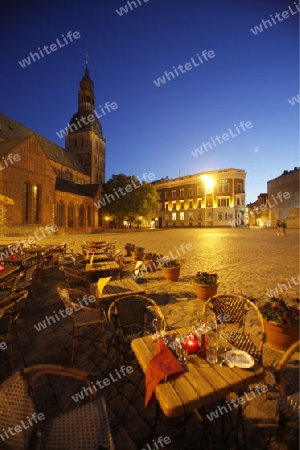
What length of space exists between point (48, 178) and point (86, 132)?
34.5 m

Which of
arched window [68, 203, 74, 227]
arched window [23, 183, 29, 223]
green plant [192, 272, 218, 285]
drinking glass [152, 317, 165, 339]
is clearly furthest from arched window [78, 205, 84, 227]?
drinking glass [152, 317, 165, 339]

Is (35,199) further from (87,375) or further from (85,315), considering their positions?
(87,375)

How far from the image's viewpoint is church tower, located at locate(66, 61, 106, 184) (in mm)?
61281

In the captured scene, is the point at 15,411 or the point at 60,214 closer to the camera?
the point at 15,411

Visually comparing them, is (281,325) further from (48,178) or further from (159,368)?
(48,178)

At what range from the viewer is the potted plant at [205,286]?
232 inches

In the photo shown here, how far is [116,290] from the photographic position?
198 inches

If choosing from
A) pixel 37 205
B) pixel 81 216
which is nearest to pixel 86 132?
pixel 81 216

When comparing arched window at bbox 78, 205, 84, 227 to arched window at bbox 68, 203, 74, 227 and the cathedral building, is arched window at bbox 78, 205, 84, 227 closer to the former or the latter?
the cathedral building

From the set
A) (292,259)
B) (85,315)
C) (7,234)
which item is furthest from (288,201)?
(85,315)

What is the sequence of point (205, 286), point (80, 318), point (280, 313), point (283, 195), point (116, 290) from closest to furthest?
point (280, 313) → point (80, 318) → point (116, 290) → point (205, 286) → point (283, 195)

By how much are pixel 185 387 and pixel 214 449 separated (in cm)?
94

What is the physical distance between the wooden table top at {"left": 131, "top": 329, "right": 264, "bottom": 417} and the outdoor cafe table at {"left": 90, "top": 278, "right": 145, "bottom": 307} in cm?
244

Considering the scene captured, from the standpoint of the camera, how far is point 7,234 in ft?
85.4
